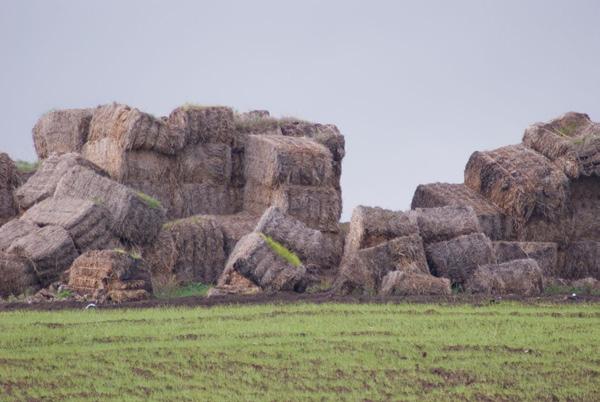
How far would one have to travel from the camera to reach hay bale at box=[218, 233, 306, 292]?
29500mm

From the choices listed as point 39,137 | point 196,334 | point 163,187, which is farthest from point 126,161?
point 196,334

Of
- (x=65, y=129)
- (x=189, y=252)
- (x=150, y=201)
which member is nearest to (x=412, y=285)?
(x=189, y=252)

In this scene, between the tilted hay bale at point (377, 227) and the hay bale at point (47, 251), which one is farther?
the tilted hay bale at point (377, 227)

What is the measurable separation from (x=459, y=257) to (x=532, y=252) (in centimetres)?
362

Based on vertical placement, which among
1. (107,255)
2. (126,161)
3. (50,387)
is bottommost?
(50,387)

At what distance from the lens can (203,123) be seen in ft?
117

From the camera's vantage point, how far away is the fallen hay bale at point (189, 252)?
107ft

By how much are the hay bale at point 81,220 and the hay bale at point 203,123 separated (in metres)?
4.47

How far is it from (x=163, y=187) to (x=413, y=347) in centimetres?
1549

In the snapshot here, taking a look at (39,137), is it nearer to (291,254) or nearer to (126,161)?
(126,161)

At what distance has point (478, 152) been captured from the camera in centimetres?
3847

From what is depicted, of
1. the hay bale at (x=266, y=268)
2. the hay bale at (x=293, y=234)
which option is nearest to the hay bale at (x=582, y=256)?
the hay bale at (x=293, y=234)

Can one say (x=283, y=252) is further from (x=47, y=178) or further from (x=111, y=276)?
(x=47, y=178)

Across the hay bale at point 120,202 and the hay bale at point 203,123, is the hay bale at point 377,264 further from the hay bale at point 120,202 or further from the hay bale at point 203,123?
the hay bale at point 203,123
